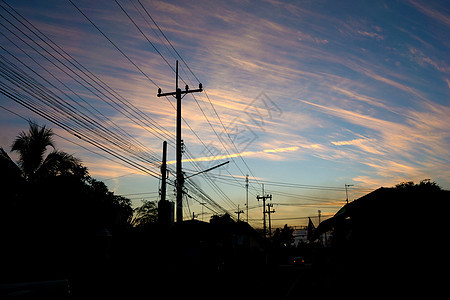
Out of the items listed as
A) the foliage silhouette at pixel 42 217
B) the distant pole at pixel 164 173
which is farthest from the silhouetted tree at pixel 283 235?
the distant pole at pixel 164 173

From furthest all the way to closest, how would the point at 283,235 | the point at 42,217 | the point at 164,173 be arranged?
the point at 283,235 < the point at 42,217 < the point at 164,173

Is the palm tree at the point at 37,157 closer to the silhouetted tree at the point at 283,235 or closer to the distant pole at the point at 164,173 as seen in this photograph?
the distant pole at the point at 164,173

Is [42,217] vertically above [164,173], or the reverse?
[164,173]

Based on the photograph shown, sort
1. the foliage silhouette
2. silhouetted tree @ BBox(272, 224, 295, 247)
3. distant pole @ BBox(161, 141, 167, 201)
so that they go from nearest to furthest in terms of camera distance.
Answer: distant pole @ BBox(161, 141, 167, 201) → the foliage silhouette → silhouetted tree @ BBox(272, 224, 295, 247)

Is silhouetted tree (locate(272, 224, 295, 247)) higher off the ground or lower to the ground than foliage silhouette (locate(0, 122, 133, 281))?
lower

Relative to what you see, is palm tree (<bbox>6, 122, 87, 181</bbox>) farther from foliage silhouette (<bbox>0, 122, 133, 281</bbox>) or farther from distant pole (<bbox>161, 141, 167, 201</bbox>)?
distant pole (<bbox>161, 141, 167, 201</bbox>)

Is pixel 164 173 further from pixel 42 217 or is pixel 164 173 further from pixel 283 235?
pixel 283 235

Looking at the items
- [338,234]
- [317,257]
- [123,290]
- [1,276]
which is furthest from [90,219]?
[317,257]

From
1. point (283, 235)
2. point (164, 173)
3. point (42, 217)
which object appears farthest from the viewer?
point (283, 235)

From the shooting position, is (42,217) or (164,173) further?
(42,217)

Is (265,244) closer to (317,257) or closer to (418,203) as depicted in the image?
(317,257)

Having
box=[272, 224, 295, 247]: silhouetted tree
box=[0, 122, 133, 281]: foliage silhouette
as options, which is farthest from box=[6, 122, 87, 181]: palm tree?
box=[272, 224, 295, 247]: silhouetted tree

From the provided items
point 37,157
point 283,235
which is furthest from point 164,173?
point 283,235

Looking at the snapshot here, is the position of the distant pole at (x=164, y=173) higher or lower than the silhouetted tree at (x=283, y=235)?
higher
